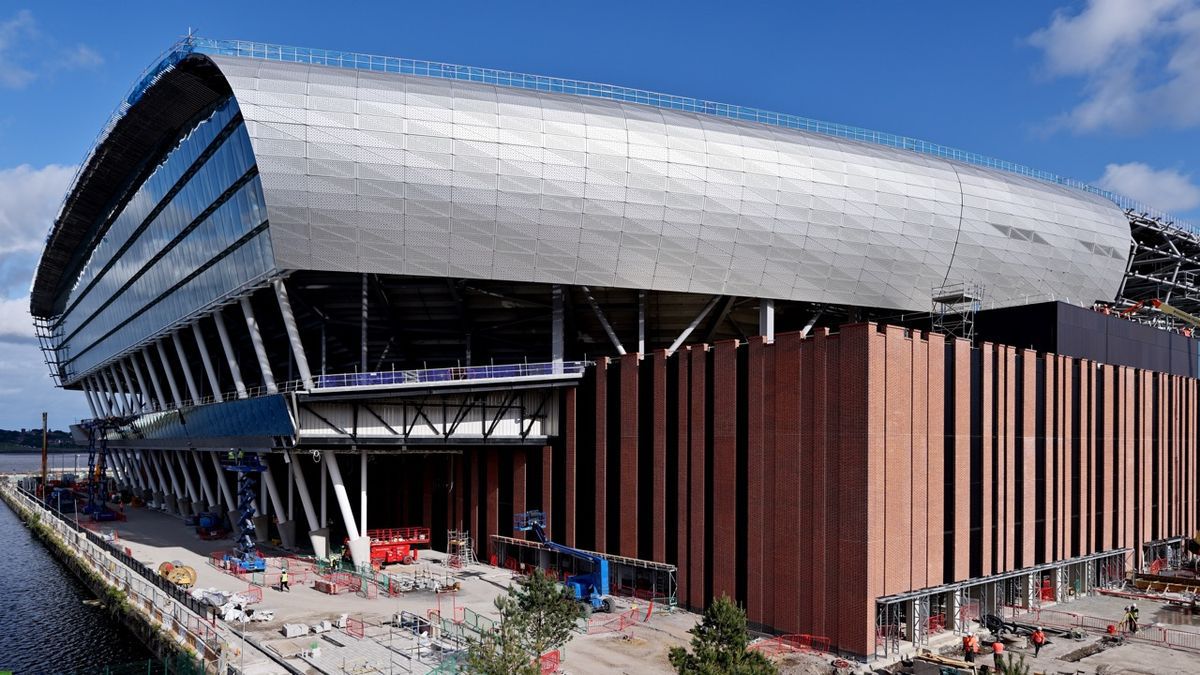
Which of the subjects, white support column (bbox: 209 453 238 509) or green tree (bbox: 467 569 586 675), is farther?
white support column (bbox: 209 453 238 509)

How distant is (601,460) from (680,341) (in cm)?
1098

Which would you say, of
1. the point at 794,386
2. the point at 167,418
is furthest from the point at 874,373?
the point at 167,418

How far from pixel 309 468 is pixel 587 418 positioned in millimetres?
29012

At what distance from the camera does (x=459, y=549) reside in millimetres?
58000

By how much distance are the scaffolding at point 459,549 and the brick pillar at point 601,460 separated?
1060cm

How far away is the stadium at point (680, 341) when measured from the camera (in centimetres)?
3897

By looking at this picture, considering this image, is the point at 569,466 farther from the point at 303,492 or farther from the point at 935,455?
the point at 935,455

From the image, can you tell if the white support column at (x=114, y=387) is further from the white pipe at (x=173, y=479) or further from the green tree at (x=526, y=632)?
the green tree at (x=526, y=632)

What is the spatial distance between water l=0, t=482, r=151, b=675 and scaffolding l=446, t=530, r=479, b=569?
18104mm

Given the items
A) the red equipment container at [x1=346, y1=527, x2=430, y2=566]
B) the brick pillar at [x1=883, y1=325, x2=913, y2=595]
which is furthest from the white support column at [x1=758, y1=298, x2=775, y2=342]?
the red equipment container at [x1=346, y1=527, x2=430, y2=566]

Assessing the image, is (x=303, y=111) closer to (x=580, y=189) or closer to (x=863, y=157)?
(x=580, y=189)

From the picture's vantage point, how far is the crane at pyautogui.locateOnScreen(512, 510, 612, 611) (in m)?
44.3

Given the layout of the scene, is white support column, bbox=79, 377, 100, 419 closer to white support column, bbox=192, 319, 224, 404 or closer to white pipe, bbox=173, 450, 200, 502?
white pipe, bbox=173, 450, 200, 502

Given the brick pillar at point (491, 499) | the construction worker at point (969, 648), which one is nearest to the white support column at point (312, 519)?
the brick pillar at point (491, 499)
